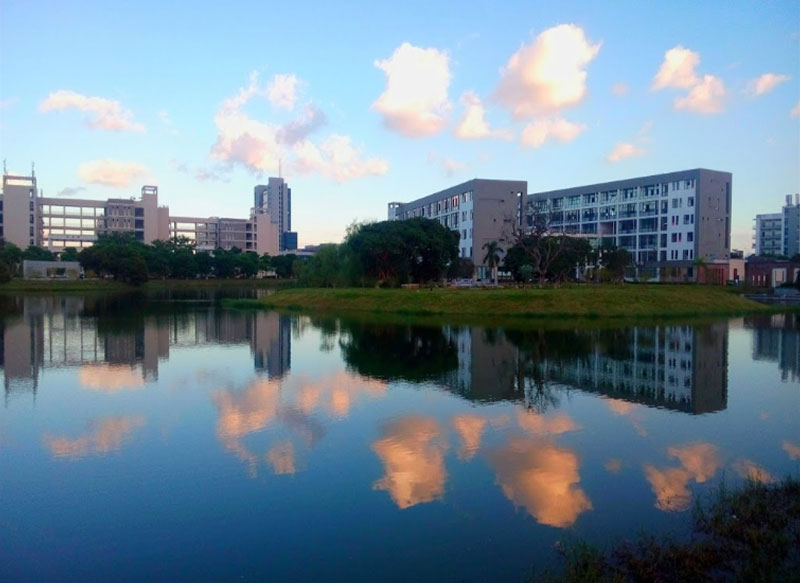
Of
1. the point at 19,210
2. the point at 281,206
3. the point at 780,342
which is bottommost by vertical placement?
the point at 780,342

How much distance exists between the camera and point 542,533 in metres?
8.07

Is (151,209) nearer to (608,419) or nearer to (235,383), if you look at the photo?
(235,383)

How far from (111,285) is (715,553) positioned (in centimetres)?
7968

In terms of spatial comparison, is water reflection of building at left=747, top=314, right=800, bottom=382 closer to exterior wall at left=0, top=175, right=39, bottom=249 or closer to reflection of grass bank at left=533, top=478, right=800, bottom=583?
reflection of grass bank at left=533, top=478, right=800, bottom=583

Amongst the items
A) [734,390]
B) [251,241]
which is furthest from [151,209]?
[734,390]

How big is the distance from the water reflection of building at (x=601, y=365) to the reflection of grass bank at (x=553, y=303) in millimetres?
8561

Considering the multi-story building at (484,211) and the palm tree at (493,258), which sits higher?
the multi-story building at (484,211)

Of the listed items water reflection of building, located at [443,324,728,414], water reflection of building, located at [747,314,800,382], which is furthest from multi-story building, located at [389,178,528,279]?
water reflection of building, located at [443,324,728,414]

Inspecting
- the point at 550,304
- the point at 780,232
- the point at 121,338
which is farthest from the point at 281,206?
the point at 121,338

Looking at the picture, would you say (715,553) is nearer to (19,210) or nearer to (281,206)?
(19,210)

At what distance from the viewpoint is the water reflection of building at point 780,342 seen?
22.2 m

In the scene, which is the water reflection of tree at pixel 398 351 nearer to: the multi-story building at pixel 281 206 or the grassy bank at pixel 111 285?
the grassy bank at pixel 111 285

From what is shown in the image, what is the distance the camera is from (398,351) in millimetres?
25328

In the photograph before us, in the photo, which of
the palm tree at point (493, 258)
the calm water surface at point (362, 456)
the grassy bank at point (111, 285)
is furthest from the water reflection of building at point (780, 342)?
the grassy bank at point (111, 285)
